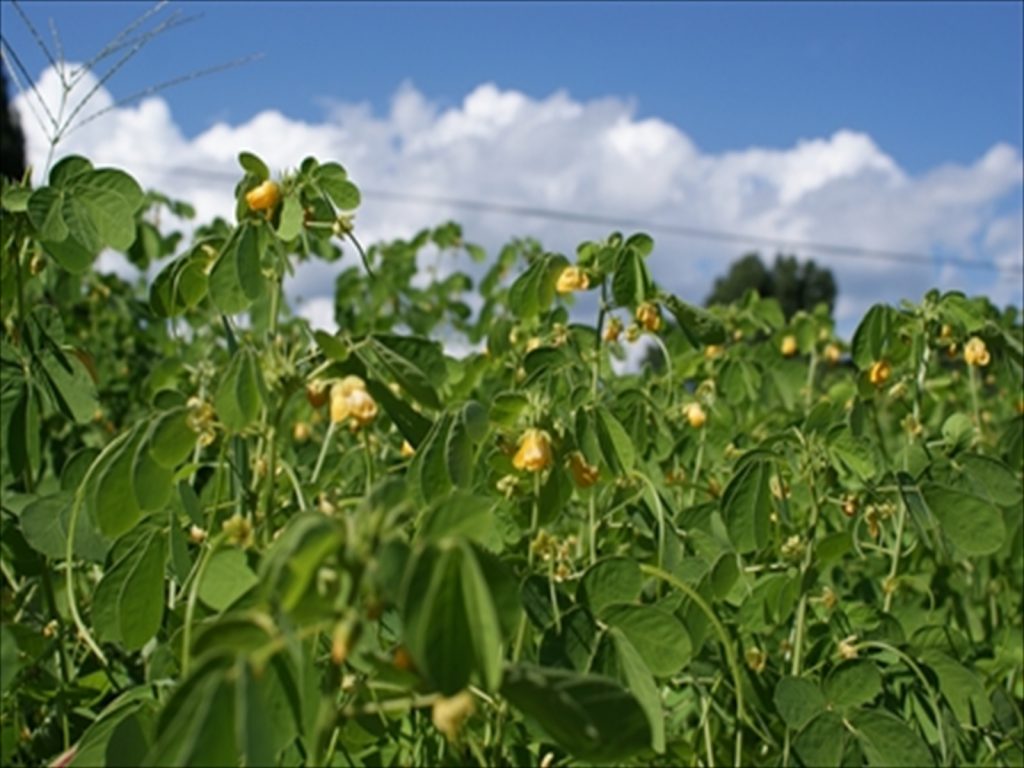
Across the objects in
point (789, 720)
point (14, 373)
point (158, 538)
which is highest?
point (14, 373)

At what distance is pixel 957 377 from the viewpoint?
3.81m

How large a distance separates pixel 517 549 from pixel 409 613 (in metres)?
1.09

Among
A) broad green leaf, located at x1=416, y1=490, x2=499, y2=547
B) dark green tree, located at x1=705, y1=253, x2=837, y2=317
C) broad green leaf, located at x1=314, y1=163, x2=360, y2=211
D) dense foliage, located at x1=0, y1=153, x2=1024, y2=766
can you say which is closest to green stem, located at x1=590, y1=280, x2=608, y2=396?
dense foliage, located at x1=0, y1=153, x2=1024, y2=766

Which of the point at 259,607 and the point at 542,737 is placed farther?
the point at 542,737

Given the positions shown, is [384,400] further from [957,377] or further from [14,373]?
[957,377]

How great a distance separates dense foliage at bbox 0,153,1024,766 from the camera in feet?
2.54

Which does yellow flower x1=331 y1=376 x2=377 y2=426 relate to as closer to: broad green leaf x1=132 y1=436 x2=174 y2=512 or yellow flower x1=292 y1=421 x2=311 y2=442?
broad green leaf x1=132 y1=436 x2=174 y2=512

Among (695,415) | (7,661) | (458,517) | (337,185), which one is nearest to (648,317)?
(695,415)

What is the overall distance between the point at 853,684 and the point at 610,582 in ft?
1.24

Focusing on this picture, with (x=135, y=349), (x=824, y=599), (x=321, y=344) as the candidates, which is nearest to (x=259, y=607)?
(x=321, y=344)

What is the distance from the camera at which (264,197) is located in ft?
4.13

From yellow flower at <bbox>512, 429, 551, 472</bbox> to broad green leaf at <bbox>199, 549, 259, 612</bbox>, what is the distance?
26 cm

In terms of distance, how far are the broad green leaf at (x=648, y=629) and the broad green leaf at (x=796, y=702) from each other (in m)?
0.26

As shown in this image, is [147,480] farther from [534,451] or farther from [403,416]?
[534,451]
